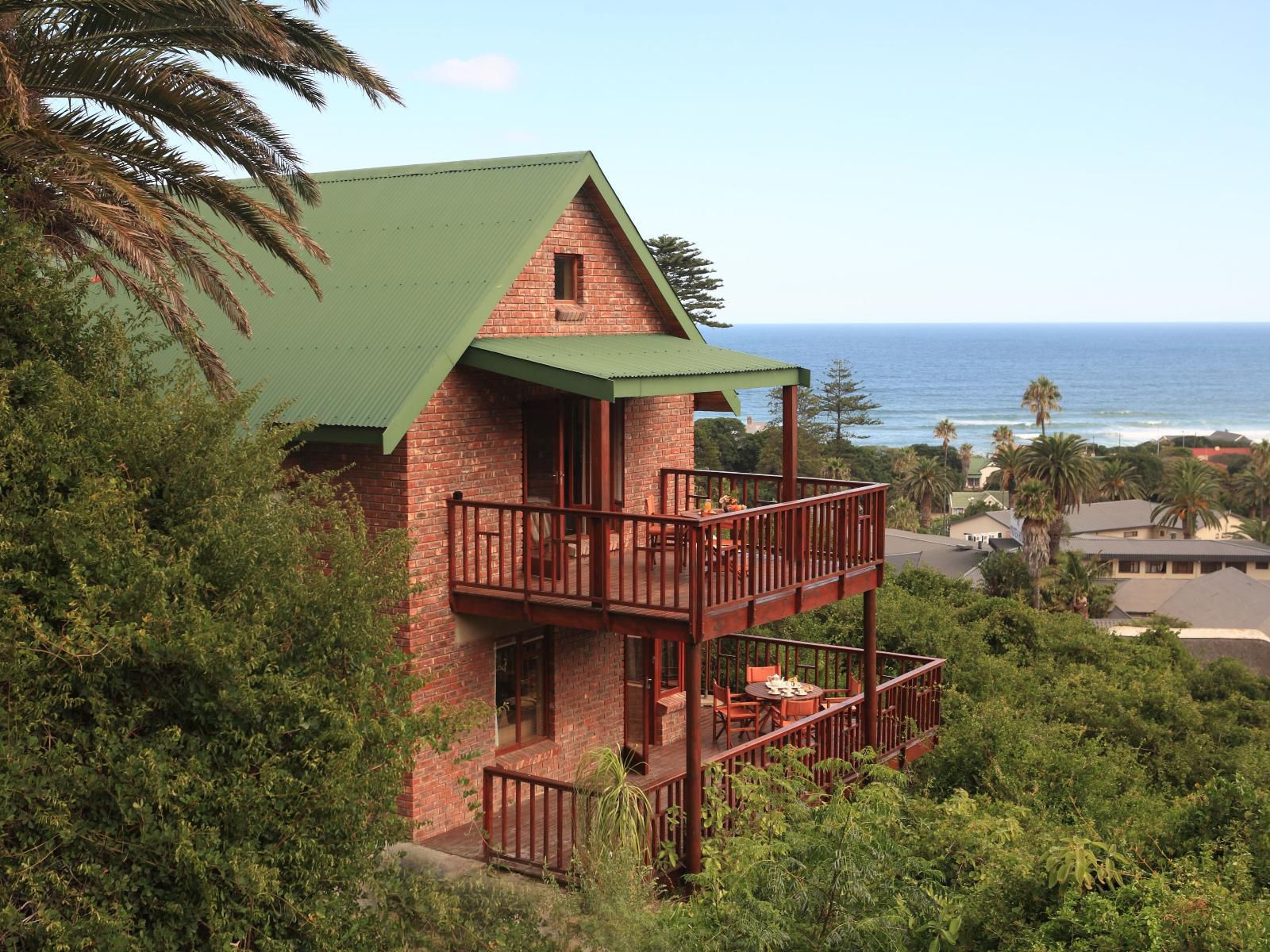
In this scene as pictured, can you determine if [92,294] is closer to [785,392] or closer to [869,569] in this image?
[785,392]

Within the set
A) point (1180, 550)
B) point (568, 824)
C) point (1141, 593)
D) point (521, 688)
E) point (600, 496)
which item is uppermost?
point (600, 496)

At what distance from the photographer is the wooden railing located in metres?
12.6

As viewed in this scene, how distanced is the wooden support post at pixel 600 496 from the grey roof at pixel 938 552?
5862 centimetres

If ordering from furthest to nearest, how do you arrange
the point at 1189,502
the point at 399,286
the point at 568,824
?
the point at 1189,502, the point at 399,286, the point at 568,824

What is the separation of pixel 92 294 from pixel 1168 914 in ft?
50.9

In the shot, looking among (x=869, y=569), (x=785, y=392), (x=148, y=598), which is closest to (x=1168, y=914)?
(x=148, y=598)

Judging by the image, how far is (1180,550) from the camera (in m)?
80.2

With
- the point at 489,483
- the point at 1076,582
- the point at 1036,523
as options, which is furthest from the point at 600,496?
the point at 1076,582

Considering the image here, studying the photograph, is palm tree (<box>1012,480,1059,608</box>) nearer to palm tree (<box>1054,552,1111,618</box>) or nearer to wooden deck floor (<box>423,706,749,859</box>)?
palm tree (<box>1054,552,1111,618</box>)

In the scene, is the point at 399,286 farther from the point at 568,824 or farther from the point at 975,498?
the point at 975,498

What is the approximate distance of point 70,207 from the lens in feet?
37.2

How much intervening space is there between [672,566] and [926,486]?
97.0 meters

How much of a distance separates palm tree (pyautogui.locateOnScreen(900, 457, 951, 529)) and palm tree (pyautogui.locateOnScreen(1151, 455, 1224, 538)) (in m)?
18.7

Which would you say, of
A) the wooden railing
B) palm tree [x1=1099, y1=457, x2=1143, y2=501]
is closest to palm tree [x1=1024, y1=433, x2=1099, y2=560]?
palm tree [x1=1099, y1=457, x2=1143, y2=501]
